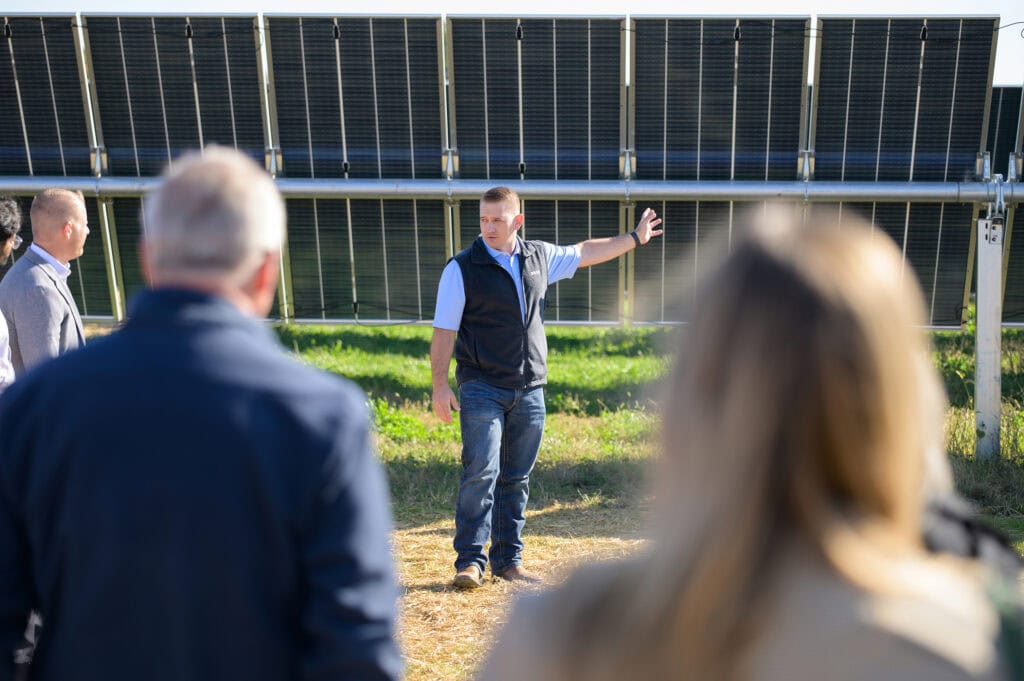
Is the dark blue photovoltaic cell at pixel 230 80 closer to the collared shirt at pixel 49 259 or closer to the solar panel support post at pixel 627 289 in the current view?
the solar panel support post at pixel 627 289

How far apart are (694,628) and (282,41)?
8.26 m

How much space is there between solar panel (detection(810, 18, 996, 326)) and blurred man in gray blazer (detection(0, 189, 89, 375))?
20.6 ft

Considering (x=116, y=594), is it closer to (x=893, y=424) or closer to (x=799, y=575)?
(x=799, y=575)

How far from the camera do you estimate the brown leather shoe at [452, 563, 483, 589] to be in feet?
16.7

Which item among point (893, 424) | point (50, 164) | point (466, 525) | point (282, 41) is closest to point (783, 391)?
point (893, 424)

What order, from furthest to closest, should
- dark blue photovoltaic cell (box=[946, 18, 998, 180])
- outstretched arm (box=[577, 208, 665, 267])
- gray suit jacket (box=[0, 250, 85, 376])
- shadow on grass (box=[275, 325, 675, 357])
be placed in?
shadow on grass (box=[275, 325, 675, 357]) < dark blue photovoltaic cell (box=[946, 18, 998, 180]) < outstretched arm (box=[577, 208, 665, 267]) < gray suit jacket (box=[0, 250, 85, 376])

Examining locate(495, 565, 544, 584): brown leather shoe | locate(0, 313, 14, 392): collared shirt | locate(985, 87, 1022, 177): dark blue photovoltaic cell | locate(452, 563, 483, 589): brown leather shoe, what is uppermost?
locate(985, 87, 1022, 177): dark blue photovoltaic cell

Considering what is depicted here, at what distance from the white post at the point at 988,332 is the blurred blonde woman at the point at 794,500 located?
6432 mm

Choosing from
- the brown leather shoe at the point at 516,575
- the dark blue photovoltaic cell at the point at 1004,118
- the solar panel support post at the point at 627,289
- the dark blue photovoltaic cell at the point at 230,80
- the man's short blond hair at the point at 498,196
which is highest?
the dark blue photovoltaic cell at the point at 230,80

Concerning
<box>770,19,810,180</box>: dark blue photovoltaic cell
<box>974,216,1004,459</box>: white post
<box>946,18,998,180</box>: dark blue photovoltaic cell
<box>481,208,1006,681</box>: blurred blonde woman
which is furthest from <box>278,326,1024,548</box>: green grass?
<box>481,208,1006,681</box>: blurred blonde woman

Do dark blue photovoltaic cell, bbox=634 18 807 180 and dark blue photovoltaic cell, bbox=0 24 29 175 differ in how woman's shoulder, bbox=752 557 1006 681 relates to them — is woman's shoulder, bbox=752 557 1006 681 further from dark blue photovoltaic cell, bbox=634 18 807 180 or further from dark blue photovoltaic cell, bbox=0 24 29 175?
dark blue photovoltaic cell, bbox=0 24 29 175

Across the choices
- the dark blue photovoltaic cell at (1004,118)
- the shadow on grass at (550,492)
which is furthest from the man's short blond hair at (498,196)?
the dark blue photovoltaic cell at (1004,118)

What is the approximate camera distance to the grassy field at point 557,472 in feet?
15.4

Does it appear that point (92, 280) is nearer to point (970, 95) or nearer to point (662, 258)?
point (662, 258)
